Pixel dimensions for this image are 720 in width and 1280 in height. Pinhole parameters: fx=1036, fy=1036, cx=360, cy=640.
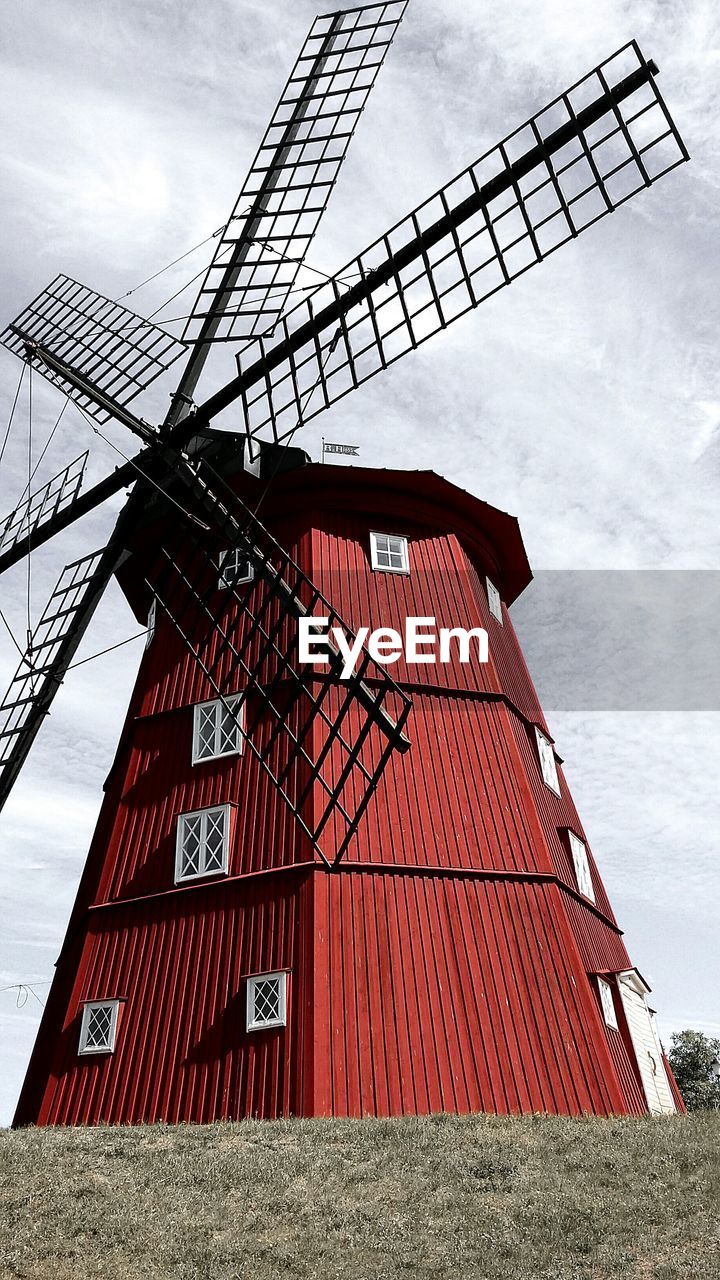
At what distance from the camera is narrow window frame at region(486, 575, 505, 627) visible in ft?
68.6

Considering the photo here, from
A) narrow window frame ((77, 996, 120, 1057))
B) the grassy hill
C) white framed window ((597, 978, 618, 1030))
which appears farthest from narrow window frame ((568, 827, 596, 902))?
narrow window frame ((77, 996, 120, 1057))

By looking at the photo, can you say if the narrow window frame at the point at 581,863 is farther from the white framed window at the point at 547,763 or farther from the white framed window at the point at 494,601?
the white framed window at the point at 494,601

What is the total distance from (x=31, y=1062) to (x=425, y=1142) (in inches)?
325

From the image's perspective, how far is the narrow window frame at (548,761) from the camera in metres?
19.3

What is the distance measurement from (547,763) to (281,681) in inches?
224

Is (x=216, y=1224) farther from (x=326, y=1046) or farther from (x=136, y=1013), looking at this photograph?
(x=136, y=1013)

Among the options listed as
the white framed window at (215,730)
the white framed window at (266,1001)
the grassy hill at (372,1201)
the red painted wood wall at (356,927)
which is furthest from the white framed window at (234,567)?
the grassy hill at (372,1201)

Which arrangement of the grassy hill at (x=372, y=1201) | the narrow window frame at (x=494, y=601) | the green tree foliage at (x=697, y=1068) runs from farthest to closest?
the green tree foliage at (x=697, y=1068) < the narrow window frame at (x=494, y=601) < the grassy hill at (x=372, y=1201)

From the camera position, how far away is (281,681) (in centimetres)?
1731

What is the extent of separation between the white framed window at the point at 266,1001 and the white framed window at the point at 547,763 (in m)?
6.68

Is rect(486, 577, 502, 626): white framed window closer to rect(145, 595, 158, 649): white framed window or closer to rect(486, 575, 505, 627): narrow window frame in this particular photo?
rect(486, 575, 505, 627): narrow window frame

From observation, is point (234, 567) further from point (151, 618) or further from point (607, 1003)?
point (607, 1003)

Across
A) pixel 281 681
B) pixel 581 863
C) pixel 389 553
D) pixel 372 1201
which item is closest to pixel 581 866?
pixel 581 863

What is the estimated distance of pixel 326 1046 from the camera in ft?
46.4
